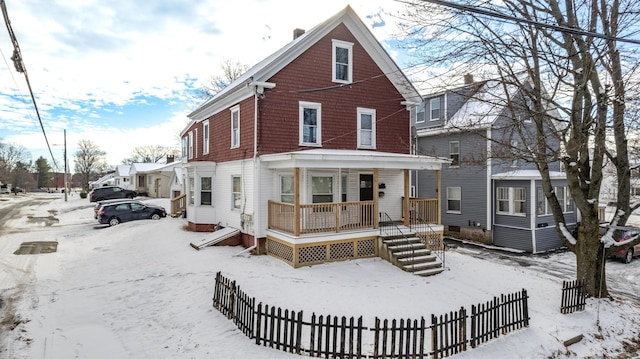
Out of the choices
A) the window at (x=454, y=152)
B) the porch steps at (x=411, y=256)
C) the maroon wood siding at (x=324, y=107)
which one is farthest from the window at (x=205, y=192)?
the window at (x=454, y=152)

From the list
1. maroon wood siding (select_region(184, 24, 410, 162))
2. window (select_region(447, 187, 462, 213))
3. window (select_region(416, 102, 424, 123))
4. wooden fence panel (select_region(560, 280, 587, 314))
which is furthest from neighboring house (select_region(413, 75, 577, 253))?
wooden fence panel (select_region(560, 280, 587, 314))

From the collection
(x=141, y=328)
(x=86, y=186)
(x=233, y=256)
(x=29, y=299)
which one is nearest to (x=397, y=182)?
(x=233, y=256)

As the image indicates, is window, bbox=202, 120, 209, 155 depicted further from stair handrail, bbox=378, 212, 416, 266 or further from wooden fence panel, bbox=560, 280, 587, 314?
wooden fence panel, bbox=560, 280, 587, 314

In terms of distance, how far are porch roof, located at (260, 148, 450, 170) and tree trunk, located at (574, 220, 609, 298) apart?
5.47 m

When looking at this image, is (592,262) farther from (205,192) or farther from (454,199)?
(205,192)

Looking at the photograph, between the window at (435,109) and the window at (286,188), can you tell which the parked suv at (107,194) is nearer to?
the window at (286,188)

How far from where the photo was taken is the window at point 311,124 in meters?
15.2

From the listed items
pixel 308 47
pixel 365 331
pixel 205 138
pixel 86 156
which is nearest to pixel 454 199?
pixel 308 47

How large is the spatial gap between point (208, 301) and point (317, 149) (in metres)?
7.87

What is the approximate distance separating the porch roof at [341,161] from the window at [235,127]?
8.52ft

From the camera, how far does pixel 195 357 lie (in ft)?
21.6

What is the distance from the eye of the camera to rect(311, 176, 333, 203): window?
15125 mm

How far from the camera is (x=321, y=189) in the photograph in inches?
603

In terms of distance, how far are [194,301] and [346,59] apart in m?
11.6
